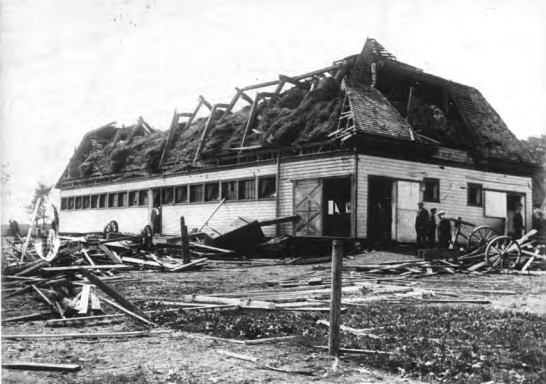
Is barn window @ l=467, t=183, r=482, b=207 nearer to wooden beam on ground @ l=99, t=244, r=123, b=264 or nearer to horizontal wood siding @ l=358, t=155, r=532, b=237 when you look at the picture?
horizontal wood siding @ l=358, t=155, r=532, b=237

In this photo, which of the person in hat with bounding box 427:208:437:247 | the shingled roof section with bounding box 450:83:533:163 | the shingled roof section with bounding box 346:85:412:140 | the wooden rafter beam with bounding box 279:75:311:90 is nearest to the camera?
the person in hat with bounding box 427:208:437:247

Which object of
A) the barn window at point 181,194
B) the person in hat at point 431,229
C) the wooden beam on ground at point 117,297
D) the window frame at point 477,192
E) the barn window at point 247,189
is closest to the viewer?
the wooden beam on ground at point 117,297

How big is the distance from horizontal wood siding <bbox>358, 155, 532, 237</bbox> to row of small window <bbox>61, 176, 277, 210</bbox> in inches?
159

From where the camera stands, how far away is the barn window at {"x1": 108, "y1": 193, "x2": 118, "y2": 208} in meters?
29.3

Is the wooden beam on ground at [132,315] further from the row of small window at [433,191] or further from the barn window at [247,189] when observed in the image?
the row of small window at [433,191]

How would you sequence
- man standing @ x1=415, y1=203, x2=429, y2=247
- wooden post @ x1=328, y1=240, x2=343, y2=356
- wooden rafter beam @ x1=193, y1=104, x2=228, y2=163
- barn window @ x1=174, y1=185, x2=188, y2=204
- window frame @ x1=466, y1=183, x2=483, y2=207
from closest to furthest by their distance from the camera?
wooden post @ x1=328, y1=240, x2=343, y2=356
man standing @ x1=415, y1=203, x2=429, y2=247
window frame @ x1=466, y1=183, x2=483, y2=207
wooden rafter beam @ x1=193, y1=104, x2=228, y2=163
barn window @ x1=174, y1=185, x2=188, y2=204

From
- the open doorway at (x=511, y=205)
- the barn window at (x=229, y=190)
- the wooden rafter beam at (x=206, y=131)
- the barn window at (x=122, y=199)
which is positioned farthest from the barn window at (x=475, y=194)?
the barn window at (x=122, y=199)

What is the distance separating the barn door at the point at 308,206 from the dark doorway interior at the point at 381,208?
74.8 inches

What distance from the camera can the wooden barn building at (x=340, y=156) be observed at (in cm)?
1928

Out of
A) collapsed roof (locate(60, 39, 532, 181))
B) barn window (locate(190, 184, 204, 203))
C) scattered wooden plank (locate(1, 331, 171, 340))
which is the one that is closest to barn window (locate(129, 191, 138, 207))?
collapsed roof (locate(60, 39, 532, 181))

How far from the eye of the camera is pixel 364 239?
18688mm

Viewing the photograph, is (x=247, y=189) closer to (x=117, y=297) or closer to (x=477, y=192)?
(x=477, y=192)

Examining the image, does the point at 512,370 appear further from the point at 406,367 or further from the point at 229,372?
the point at 229,372

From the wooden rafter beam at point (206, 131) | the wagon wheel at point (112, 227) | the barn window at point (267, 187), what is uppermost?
the wooden rafter beam at point (206, 131)
